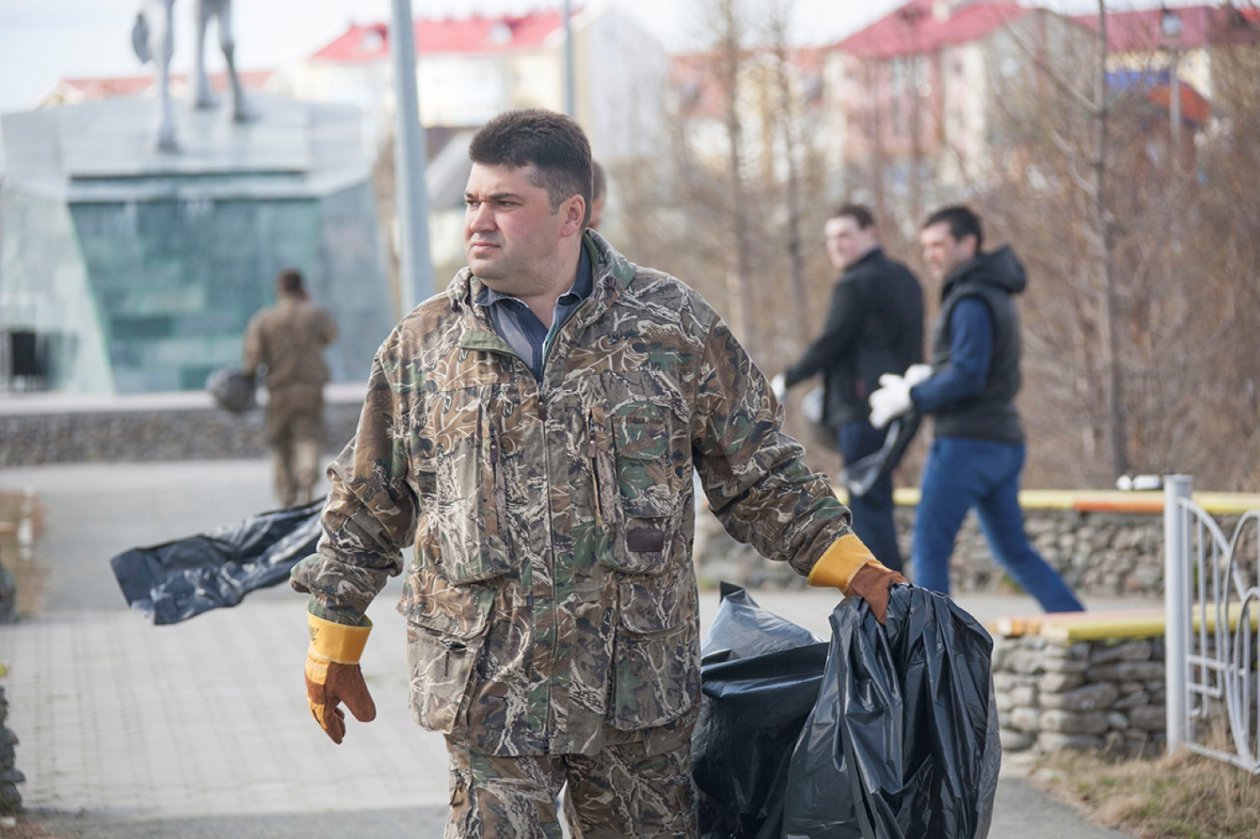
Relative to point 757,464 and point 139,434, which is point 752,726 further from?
point 139,434

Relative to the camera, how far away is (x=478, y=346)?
3.15 m

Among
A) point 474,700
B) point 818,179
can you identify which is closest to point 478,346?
point 474,700

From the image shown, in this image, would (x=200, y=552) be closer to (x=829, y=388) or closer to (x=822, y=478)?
(x=822, y=478)

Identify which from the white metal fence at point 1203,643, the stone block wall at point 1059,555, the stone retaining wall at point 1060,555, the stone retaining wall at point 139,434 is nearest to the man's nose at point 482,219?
the white metal fence at point 1203,643

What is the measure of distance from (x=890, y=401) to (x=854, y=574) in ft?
12.9

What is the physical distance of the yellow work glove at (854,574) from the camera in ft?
10.7

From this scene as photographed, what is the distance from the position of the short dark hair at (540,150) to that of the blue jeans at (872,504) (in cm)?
446

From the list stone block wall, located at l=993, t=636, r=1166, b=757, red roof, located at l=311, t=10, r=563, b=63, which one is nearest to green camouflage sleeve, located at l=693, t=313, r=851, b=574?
stone block wall, located at l=993, t=636, r=1166, b=757

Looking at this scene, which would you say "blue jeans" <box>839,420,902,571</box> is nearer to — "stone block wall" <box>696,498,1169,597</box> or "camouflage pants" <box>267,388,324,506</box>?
"stone block wall" <box>696,498,1169,597</box>

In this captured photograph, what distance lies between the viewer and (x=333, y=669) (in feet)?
10.7

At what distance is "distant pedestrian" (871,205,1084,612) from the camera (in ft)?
21.9

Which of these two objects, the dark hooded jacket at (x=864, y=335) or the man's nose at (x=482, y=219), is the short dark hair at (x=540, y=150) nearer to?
the man's nose at (x=482, y=219)

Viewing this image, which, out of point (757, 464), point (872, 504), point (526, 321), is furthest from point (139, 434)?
point (757, 464)

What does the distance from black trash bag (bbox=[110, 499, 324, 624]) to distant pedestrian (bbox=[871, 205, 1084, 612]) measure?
2876 mm
